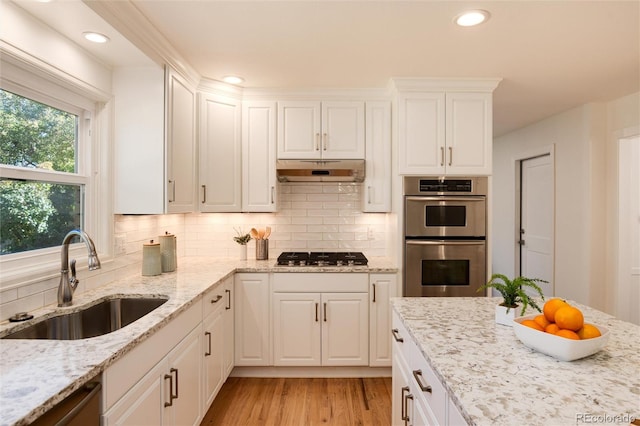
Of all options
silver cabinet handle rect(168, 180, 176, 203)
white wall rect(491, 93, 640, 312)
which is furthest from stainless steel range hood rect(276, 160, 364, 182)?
white wall rect(491, 93, 640, 312)

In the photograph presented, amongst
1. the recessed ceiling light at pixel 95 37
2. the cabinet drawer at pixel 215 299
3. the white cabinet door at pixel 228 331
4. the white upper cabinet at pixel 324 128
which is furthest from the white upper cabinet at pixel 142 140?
the white upper cabinet at pixel 324 128

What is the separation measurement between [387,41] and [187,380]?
2.34m

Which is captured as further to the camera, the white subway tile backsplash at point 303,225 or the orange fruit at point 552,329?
the white subway tile backsplash at point 303,225

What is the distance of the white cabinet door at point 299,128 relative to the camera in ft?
10.2

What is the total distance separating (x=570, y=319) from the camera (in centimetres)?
111

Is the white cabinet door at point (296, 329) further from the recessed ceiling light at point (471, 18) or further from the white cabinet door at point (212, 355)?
the recessed ceiling light at point (471, 18)

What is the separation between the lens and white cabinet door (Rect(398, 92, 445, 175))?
9.46ft

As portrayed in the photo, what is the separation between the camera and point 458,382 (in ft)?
3.21

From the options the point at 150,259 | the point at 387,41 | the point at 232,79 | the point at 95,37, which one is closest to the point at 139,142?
the point at 95,37

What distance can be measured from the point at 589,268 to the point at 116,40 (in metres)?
4.38

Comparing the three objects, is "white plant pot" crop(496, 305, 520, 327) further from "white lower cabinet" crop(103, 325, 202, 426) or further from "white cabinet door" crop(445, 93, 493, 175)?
"white cabinet door" crop(445, 93, 493, 175)

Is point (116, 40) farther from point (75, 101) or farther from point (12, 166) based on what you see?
point (12, 166)

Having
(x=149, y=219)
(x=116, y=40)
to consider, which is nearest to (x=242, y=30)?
(x=116, y=40)

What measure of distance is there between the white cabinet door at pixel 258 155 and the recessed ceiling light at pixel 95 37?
1307 millimetres
